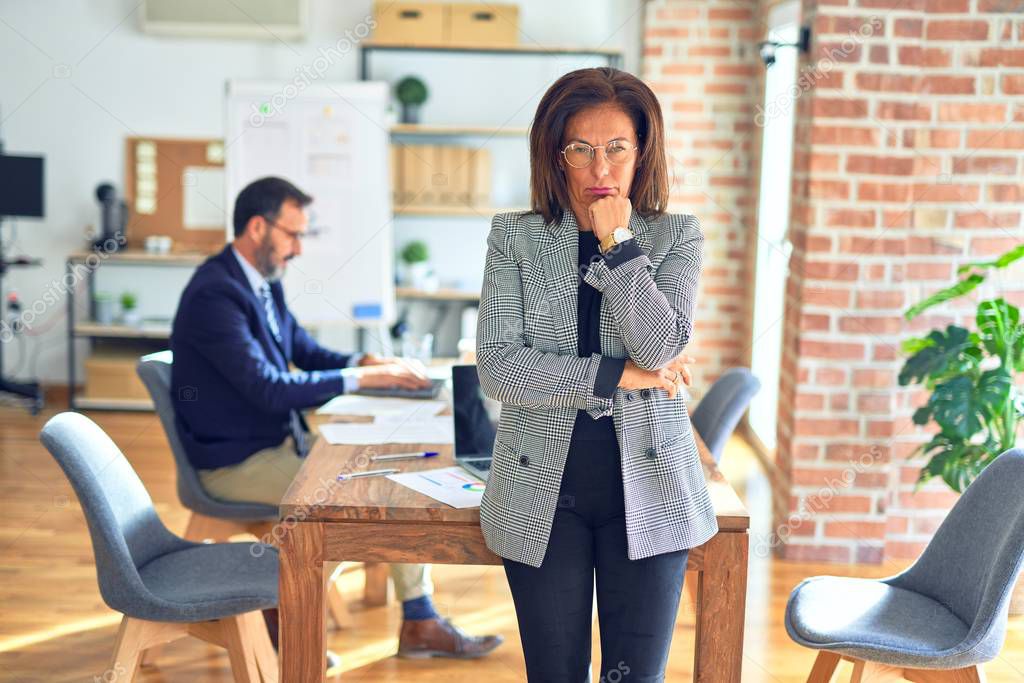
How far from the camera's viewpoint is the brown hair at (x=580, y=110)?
1867mm

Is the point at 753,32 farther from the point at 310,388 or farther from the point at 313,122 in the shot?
the point at 310,388

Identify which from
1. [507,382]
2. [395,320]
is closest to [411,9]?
[395,320]

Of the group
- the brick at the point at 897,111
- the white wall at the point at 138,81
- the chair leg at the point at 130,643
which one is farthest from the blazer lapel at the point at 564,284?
the white wall at the point at 138,81

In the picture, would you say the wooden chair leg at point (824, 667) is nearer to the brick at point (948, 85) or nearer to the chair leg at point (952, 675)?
the chair leg at point (952, 675)

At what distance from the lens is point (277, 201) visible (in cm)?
336

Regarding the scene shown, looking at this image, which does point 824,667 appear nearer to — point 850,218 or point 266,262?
point 850,218

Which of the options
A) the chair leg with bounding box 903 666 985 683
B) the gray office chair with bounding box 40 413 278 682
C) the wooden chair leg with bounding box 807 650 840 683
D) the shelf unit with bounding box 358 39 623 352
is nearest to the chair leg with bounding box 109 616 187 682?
the gray office chair with bounding box 40 413 278 682

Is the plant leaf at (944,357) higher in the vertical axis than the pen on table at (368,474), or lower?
higher

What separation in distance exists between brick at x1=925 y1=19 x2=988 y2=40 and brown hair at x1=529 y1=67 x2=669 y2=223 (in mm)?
2237

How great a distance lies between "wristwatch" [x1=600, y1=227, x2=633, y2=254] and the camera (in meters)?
1.85

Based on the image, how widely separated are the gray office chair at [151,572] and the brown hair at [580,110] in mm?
1119

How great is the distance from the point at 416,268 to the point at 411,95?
2.97ft

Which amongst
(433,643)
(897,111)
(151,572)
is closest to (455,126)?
(897,111)

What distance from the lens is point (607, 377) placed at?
1.82 m
